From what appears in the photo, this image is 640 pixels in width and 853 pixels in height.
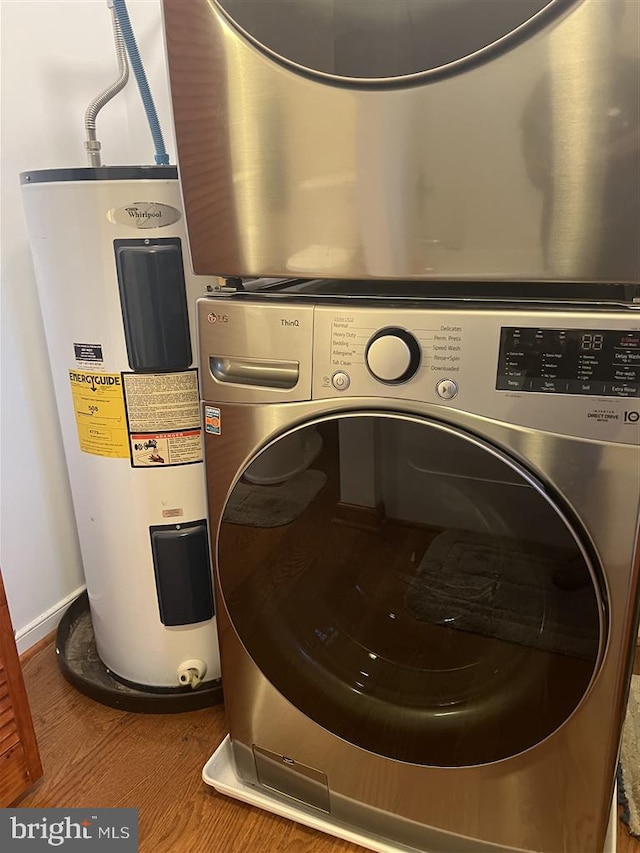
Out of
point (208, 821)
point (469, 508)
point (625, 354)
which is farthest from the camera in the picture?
point (208, 821)

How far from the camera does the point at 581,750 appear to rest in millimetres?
844

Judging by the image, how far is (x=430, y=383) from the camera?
787 millimetres

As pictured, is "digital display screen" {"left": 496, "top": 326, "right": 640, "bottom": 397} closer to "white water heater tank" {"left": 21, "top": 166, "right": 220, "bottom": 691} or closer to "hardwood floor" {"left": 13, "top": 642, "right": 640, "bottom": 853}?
"white water heater tank" {"left": 21, "top": 166, "right": 220, "bottom": 691}

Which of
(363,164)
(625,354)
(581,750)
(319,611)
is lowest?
(581,750)

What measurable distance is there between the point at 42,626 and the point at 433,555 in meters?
1.10

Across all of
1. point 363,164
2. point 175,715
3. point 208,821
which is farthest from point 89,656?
point 363,164

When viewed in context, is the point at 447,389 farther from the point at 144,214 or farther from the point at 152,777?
the point at 152,777

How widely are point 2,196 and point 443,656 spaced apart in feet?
3.90

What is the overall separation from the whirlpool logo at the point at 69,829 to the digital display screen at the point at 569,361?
97cm

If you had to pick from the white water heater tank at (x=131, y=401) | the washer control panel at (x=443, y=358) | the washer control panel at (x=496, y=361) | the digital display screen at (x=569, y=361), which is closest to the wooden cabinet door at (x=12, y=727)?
the white water heater tank at (x=131, y=401)

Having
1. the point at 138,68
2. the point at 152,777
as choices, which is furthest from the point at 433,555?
the point at 138,68

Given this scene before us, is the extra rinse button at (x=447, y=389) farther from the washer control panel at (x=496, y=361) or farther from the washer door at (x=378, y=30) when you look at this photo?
the washer door at (x=378, y=30)

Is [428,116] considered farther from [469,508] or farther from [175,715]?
[175,715]

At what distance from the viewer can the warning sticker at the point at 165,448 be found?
3.87 feet
